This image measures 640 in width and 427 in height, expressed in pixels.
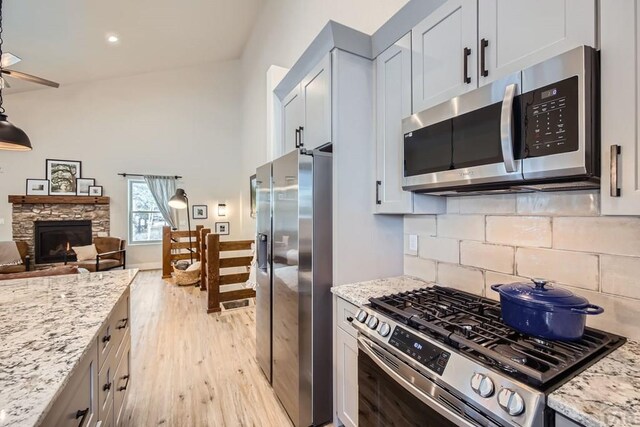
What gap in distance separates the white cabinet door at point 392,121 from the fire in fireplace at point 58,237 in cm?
663

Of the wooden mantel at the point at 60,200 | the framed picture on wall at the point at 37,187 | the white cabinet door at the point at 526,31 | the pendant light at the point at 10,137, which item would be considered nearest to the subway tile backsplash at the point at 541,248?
the white cabinet door at the point at 526,31

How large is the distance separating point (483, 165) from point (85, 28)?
18.4 feet

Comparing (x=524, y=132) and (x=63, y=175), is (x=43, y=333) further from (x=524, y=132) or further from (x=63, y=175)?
(x=63, y=175)

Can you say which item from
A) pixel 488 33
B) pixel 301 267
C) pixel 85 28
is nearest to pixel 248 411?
pixel 301 267

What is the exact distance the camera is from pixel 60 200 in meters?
5.98

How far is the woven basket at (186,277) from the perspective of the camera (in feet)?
17.5

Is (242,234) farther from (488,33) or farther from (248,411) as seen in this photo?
(488,33)

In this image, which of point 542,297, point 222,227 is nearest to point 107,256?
point 222,227

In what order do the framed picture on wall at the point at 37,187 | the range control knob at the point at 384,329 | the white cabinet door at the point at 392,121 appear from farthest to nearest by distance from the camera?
the framed picture on wall at the point at 37,187
the white cabinet door at the point at 392,121
the range control knob at the point at 384,329

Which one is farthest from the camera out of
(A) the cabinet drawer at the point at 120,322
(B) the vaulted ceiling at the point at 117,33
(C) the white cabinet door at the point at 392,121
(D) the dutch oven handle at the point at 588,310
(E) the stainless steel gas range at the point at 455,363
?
(B) the vaulted ceiling at the point at 117,33

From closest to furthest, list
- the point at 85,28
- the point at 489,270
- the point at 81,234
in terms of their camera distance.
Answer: the point at 489,270, the point at 85,28, the point at 81,234

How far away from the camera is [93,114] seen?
634 centimetres

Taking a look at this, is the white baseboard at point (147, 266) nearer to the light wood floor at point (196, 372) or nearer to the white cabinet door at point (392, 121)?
the light wood floor at point (196, 372)

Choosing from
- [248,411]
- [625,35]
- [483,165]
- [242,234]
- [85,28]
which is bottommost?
[248,411]
